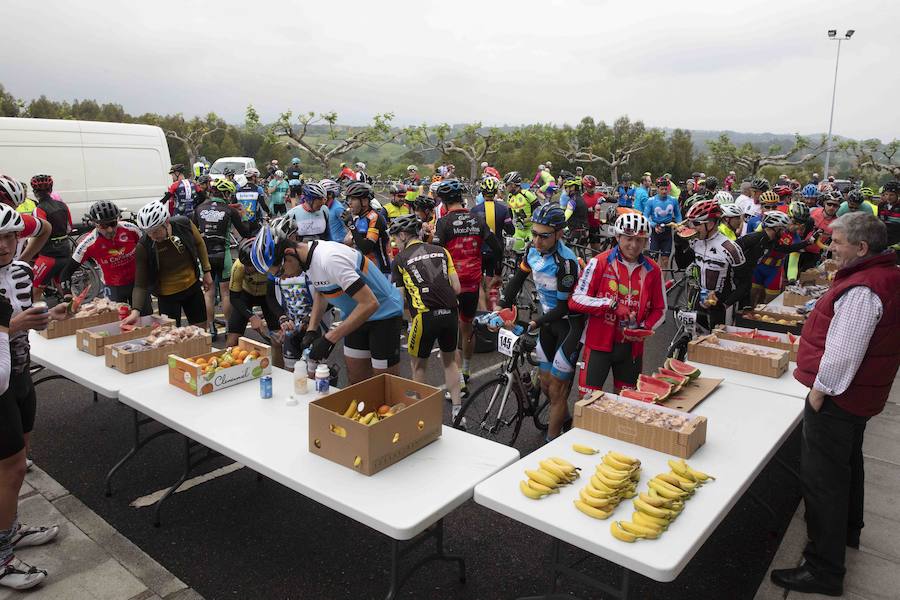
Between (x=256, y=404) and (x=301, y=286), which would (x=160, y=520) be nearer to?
(x=256, y=404)

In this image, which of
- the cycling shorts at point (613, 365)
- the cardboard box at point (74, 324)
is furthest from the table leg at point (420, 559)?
the cardboard box at point (74, 324)

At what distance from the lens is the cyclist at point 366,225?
7.28 m

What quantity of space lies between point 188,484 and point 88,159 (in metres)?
10.4

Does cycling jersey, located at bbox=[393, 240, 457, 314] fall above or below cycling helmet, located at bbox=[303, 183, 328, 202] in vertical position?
below

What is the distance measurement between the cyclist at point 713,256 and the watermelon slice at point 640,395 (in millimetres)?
2663

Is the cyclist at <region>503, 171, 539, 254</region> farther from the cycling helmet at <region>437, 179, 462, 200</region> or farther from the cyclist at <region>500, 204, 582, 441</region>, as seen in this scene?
the cyclist at <region>500, 204, 582, 441</region>

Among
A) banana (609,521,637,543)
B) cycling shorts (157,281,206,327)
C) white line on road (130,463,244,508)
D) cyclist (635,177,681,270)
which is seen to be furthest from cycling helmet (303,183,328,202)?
cyclist (635,177,681,270)

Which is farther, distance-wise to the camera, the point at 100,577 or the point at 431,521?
the point at 100,577

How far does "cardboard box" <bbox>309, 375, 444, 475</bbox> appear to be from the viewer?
2.93m

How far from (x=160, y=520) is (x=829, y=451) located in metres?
4.37

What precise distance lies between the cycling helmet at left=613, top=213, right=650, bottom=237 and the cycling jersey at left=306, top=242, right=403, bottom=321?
1.81 metres

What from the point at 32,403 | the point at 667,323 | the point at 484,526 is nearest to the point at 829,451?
the point at 484,526

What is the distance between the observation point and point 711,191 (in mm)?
14461

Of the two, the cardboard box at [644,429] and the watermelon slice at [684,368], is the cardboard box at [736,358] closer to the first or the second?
the watermelon slice at [684,368]
